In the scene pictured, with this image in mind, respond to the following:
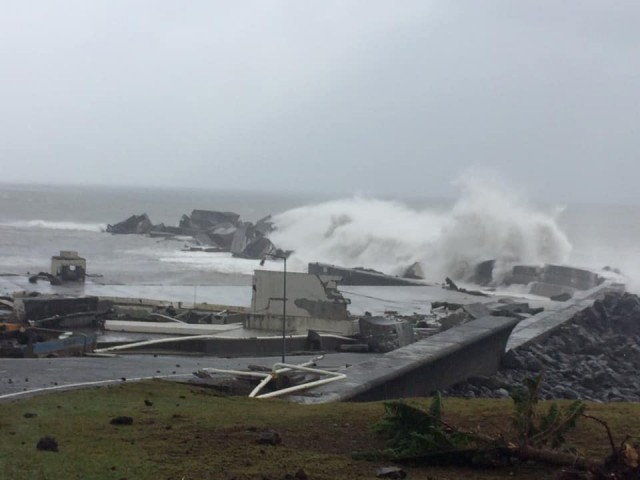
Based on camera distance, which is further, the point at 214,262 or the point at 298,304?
the point at 214,262

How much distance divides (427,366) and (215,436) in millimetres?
5249

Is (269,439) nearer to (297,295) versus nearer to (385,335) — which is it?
(385,335)

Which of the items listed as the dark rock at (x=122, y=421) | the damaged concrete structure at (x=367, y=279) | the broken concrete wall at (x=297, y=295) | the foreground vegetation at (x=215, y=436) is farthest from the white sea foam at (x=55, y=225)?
the dark rock at (x=122, y=421)

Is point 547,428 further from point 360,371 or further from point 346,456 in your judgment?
point 360,371

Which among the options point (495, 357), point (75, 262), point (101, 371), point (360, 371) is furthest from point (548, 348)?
point (75, 262)

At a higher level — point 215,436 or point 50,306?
point 50,306

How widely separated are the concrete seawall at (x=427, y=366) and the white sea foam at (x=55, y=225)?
2719 inches

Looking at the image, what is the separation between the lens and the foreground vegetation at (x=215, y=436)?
16.3 ft

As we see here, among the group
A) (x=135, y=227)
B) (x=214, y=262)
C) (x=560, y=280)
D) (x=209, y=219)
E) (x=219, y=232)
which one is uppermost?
(x=209, y=219)

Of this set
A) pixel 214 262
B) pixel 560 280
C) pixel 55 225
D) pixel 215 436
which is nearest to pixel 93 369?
pixel 215 436

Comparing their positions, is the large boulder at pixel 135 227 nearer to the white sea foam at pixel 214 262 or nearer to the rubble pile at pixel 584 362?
the white sea foam at pixel 214 262

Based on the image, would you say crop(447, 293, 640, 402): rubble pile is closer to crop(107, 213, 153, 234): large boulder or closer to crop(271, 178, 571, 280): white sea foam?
crop(271, 178, 571, 280): white sea foam

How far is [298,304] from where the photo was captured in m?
16.9

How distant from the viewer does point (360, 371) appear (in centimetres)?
964
